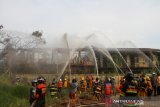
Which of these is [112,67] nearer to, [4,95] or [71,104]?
[71,104]

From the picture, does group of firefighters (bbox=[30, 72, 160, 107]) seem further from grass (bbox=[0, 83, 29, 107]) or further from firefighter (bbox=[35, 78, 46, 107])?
grass (bbox=[0, 83, 29, 107])

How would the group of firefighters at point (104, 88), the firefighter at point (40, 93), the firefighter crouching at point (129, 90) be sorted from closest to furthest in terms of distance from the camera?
the firefighter crouching at point (129, 90)
the group of firefighters at point (104, 88)
the firefighter at point (40, 93)

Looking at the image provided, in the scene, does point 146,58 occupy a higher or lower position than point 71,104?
higher

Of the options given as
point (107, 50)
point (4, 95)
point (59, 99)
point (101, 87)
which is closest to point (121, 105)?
point (4, 95)

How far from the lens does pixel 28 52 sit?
3794 centimetres

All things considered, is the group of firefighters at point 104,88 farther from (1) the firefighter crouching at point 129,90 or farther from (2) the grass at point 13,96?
(2) the grass at point 13,96

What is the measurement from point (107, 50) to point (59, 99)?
20585 mm

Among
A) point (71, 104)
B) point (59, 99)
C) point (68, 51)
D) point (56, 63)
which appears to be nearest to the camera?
point (71, 104)

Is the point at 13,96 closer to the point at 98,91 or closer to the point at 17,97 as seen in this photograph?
the point at 17,97

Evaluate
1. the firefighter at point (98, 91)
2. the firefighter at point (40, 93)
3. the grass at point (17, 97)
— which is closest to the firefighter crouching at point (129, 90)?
the firefighter at point (40, 93)

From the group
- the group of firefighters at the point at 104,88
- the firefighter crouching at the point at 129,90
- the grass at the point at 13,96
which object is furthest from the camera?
the grass at the point at 13,96

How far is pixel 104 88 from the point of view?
20.7 meters

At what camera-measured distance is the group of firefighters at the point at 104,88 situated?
11.3 meters

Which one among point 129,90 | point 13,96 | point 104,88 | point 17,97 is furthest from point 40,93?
point 104,88
